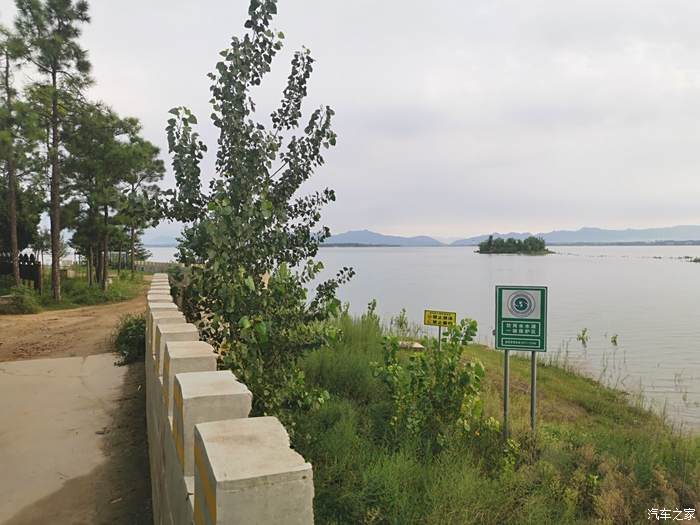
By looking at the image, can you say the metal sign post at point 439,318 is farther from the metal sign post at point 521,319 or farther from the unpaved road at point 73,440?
the unpaved road at point 73,440

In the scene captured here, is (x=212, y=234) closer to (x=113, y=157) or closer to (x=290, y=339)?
(x=290, y=339)

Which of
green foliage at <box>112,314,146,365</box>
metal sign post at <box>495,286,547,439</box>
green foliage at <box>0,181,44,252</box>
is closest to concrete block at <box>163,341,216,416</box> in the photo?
metal sign post at <box>495,286,547,439</box>

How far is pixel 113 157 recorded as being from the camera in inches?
779

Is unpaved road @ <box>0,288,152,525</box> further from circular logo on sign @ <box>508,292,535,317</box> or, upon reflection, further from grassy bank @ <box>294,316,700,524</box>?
circular logo on sign @ <box>508,292,535,317</box>

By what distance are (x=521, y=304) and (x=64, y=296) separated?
18.4 meters

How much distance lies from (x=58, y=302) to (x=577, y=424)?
17.4 metres

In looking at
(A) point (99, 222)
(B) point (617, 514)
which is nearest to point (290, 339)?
(B) point (617, 514)

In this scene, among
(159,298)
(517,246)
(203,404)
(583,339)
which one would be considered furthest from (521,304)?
(517,246)

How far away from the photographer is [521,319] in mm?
5988

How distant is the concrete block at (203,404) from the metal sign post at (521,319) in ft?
14.6

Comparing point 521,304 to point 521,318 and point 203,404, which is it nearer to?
point 521,318

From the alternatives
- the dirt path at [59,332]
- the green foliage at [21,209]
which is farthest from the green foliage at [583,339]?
the green foliage at [21,209]

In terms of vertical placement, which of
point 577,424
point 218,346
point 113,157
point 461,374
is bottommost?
point 577,424

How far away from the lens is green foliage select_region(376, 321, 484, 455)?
467cm
